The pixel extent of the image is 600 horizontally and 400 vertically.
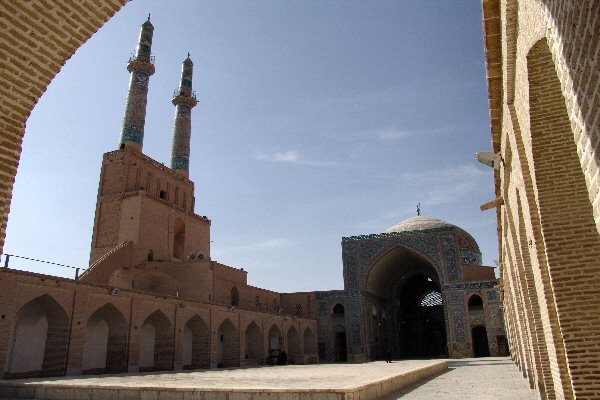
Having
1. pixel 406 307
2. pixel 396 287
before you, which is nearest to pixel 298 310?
pixel 396 287

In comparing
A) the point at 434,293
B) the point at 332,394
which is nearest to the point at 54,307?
the point at 332,394

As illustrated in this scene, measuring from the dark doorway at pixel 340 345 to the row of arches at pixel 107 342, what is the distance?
7.22 m

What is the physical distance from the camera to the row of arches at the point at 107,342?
11969mm

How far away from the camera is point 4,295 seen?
10.6 m

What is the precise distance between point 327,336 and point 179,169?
40.0 ft

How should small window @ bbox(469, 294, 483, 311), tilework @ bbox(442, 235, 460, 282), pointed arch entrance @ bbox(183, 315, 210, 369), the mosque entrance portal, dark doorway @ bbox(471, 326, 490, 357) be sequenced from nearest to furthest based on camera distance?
pointed arch entrance @ bbox(183, 315, 210, 369) < small window @ bbox(469, 294, 483, 311) < tilework @ bbox(442, 235, 460, 282) < dark doorway @ bbox(471, 326, 490, 357) < the mosque entrance portal

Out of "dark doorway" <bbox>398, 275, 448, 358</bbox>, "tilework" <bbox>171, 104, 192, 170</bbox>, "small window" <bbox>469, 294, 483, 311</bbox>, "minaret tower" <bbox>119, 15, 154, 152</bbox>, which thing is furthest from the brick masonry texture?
"dark doorway" <bbox>398, 275, 448, 358</bbox>

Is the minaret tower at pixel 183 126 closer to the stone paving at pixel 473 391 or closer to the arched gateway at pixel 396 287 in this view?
the arched gateway at pixel 396 287

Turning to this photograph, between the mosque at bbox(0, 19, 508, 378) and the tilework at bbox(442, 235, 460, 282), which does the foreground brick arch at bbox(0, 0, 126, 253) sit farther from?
the tilework at bbox(442, 235, 460, 282)

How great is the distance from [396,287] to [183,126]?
1663cm

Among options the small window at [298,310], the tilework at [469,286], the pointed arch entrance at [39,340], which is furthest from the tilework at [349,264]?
the pointed arch entrance at [39,340]

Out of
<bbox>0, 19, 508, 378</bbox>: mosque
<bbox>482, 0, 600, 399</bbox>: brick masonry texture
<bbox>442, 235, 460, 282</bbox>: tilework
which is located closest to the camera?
<bbox>482, 0, 600, 399</bbox>: brick masonry texture

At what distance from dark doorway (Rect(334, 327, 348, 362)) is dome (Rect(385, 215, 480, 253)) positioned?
6.66 meters

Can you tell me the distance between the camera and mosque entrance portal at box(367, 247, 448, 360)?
89.1 feet
